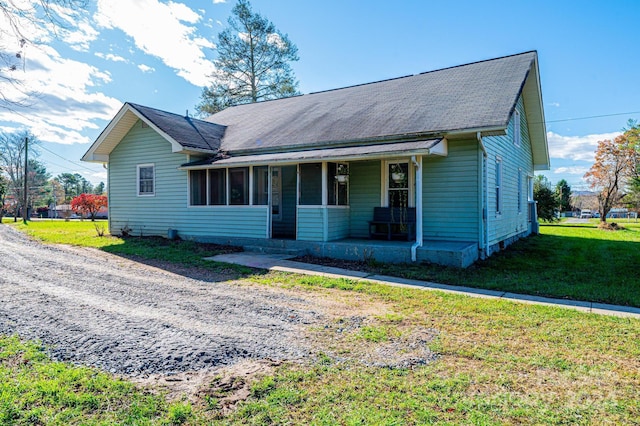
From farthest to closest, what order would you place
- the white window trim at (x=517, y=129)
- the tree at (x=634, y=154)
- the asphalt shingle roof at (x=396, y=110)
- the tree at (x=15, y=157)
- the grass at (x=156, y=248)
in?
the tree at (x=15, y=157) < the tree at (x=634, y=154) < the white window trim at (x=517, y=129) < the asphalt shingle roof at (x=396, y=110) < the grass at (x=156, y=248)

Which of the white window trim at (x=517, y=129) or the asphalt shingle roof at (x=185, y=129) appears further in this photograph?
the white window trim at (x=517, y=129)

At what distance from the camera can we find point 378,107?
40.1 ft

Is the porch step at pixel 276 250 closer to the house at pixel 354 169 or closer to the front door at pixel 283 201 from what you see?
the house at pixel 354 169

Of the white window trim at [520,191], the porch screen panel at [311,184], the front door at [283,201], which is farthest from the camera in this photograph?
the white window trim at [520,191]

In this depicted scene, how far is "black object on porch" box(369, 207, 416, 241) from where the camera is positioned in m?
10.3

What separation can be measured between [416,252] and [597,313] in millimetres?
3824

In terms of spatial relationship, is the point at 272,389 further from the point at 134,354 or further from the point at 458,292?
the point at 458,292

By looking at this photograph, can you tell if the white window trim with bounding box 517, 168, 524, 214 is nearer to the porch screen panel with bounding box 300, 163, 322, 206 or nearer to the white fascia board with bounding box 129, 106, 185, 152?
the porch screen panel with bounding box 300, 163, 322, 206

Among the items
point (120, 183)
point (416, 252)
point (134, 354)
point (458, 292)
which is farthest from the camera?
point (120, 183)

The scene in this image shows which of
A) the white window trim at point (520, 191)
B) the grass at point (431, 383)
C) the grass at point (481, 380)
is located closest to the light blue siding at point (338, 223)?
the grass at point (431, 383)

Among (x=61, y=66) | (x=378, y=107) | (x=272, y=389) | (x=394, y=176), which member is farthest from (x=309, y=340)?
(x=378, y=107)

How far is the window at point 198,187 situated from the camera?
1242 centimetres

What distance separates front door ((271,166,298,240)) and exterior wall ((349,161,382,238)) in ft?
6.60

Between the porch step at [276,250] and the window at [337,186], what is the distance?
154 centimetres
